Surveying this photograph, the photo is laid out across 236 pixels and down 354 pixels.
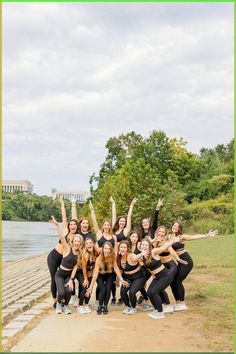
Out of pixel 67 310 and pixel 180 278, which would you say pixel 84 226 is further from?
pixel 180 278

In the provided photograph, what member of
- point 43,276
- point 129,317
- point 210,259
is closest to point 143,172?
point 210,259

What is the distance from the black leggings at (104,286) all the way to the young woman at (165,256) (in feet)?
3.29

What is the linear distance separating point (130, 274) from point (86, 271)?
829 millimetres

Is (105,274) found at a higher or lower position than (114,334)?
higher

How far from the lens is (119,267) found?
999cm

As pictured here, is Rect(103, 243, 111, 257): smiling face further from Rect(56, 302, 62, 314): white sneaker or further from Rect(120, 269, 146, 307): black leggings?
Rect(56, 302, 62, 314): white sneaker

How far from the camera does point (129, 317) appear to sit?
9.23 m

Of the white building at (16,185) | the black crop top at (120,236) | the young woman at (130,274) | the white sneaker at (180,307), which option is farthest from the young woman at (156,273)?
the white building at (16,185)

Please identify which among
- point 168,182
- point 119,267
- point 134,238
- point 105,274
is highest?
point 168,182

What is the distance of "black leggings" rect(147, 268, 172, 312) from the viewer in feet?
30.3

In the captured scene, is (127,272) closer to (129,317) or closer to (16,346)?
(129,317)

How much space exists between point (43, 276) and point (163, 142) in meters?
33.7

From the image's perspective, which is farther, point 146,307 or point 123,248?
point 146,307

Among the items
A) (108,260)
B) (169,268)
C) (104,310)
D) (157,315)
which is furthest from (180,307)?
(108,260)
